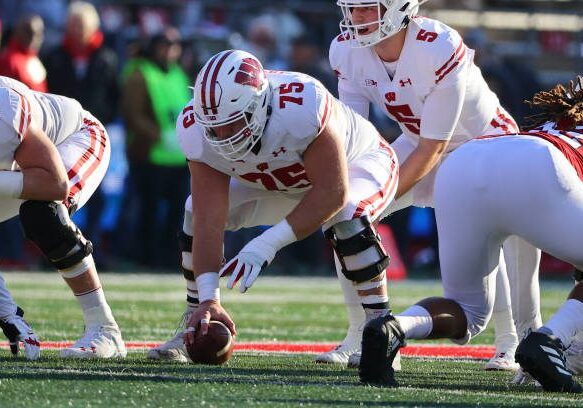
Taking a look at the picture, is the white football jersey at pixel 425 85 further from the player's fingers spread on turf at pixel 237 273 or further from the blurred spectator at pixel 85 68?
the blurred spectator at pixel 85 68

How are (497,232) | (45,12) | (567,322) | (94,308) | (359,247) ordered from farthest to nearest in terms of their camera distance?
(45,12) < (94,308) < (359,247) < (497,232) < (567,322)

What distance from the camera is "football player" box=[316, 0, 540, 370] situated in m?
5.68

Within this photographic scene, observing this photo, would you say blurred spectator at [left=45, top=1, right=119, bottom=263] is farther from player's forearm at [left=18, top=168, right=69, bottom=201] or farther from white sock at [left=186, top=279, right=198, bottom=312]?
player's forearm at [left=18, top=168, right=69, bottom=201]

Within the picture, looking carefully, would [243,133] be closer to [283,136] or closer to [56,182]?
[283,136]

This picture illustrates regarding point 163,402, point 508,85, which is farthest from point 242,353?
point 508,85

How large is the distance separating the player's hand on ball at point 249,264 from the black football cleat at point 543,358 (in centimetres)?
95

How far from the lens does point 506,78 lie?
12469 millimetres

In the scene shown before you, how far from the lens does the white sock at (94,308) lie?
5.49 m

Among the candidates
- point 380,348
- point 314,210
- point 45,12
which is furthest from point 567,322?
point 45,12

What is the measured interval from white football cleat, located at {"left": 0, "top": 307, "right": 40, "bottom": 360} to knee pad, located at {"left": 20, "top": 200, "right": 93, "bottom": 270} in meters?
0.29

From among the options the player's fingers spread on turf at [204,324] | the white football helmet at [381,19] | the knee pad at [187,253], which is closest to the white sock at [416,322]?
the player's fingers spread on turf at [204,324]

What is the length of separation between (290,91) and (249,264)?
0.77 m

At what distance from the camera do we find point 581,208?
4398 millimetres

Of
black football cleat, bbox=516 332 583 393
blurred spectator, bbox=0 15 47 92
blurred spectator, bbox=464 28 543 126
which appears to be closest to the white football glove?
black football cleat, bbox=516 332 583 393
